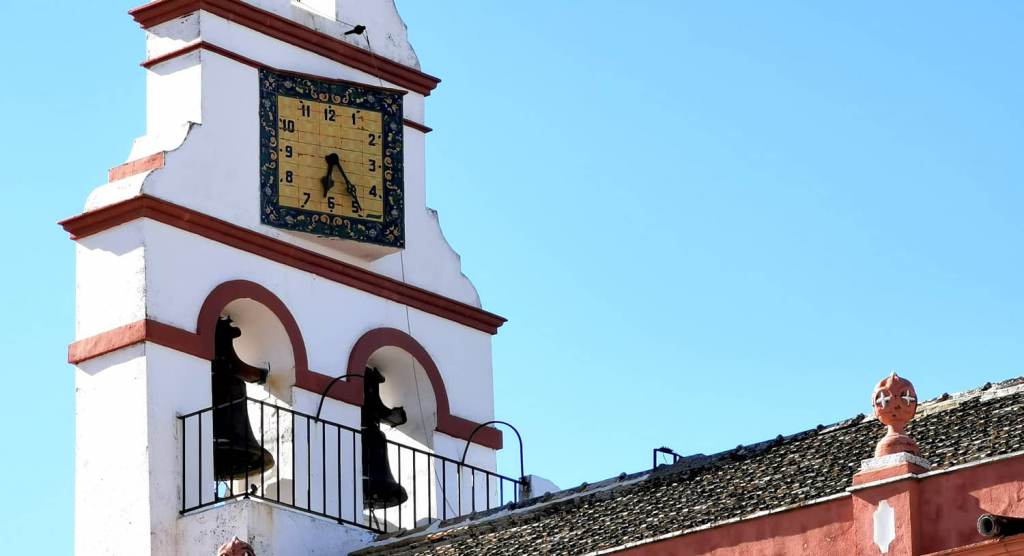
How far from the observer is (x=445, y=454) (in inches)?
980

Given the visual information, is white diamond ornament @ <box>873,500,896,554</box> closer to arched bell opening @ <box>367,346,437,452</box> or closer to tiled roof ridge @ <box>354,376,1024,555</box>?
tiled roof ridge @ <box>354,376,1024,555</box>

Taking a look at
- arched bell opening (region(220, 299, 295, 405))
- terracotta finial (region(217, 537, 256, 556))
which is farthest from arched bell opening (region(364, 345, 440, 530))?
terracotta finial (region(217, 537, 256, 556))

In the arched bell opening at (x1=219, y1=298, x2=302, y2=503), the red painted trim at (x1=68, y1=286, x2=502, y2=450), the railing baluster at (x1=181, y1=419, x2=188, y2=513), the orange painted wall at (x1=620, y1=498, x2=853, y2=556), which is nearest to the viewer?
the orange painted wall at (x1=620, y1=498, x2=853, y2=556)

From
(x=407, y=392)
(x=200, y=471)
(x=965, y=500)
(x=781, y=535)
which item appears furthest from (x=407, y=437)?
(x=965, y=500)

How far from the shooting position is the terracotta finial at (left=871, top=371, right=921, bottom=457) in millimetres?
18500

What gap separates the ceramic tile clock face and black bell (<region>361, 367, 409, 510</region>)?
1.23 m

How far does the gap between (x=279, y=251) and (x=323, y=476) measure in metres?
1.80

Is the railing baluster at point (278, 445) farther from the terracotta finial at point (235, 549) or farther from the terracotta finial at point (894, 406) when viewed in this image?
the terracotta finial at point (894, 406)

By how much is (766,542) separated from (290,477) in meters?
5.45

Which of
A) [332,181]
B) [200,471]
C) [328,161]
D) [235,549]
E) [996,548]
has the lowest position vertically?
[996,548]

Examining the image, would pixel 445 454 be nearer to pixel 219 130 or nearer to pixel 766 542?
pixel 219 130

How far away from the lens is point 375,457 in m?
24.4

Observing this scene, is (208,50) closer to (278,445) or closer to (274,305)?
(274,305)

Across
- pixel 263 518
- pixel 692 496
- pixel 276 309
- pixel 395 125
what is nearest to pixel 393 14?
pixel 395 125
